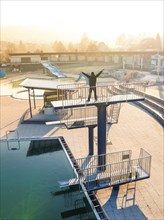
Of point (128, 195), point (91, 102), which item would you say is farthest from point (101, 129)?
point (128, 195)

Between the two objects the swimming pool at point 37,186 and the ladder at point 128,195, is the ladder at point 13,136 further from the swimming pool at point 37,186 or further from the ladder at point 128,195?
the ladder at point 128,195

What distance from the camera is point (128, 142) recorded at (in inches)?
562

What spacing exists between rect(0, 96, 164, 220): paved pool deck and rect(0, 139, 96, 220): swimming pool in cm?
107

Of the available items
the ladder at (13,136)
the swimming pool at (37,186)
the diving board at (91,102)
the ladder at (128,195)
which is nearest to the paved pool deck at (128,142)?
the ladder at (128,195)

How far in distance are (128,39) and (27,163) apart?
148574mm

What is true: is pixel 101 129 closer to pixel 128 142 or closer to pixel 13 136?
pixel 128 142

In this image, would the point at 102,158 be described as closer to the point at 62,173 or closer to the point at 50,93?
the point at 62,173

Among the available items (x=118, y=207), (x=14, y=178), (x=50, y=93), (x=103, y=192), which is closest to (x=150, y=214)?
(x=118, y=207)

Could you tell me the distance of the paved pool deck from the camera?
8430 millimetres

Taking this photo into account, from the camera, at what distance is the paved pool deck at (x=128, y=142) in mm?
8430

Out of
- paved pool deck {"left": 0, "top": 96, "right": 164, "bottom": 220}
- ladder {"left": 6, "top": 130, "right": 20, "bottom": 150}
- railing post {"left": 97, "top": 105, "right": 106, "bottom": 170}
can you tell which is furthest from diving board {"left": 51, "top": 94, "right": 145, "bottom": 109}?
ladder {"left": 6, "top": 130, "right": 20, "bottom": 150}

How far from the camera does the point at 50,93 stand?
20875 mm

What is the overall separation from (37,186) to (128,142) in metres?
6.58

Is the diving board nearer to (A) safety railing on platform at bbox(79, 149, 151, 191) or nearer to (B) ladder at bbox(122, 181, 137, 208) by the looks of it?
(A) safety railing on platform at bbox(79, 149, 151, 191)
